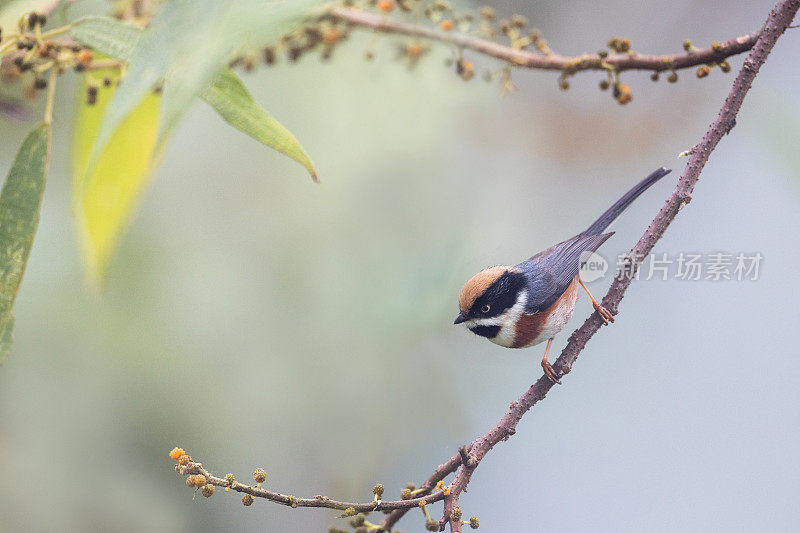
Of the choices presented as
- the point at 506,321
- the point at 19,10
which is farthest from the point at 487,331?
the point at 19,10

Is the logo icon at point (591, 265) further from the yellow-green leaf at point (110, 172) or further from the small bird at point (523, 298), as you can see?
the yellow-green leaf at point (110, 172)

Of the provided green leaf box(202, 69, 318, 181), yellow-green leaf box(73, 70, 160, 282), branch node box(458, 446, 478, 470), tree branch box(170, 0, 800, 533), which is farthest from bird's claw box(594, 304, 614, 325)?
yellow-green leaf box(73, 70, 160, 282)

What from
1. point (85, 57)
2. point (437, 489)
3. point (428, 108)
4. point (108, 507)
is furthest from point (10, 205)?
point (428, 108)

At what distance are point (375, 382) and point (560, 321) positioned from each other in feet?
2.59

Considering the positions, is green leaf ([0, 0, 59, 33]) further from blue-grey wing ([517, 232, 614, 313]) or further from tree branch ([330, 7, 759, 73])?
blue-grey wing ([517, 232, 614, 313])

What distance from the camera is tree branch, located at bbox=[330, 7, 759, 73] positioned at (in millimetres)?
653

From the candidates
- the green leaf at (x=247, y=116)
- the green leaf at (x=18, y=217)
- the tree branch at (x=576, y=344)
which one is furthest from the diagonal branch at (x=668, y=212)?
the green leaf at (x=18, y=217)

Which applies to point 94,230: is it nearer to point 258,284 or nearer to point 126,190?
point 126,190

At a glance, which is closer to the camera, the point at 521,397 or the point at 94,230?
the point at 521,397

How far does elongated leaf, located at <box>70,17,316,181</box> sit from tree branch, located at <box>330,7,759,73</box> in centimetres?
24

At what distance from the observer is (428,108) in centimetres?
181

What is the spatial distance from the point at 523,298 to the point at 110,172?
1.80 ft

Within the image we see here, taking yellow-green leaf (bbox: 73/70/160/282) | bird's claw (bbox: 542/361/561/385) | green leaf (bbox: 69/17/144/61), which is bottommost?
bird's claw (bbox: 542/361/561/385)

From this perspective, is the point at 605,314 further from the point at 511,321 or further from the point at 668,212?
the point at 511,321
